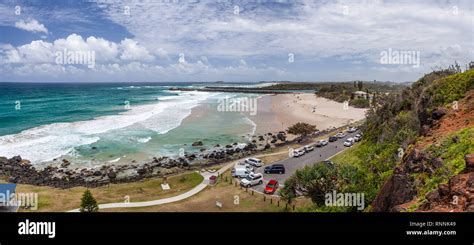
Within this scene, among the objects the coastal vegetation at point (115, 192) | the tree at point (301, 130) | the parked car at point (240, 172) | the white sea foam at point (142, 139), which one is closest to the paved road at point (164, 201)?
the coastal vegetation at point (115, 192)

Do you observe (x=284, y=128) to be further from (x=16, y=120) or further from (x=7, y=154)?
(x=16, y=120)

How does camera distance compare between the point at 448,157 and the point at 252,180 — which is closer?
the point at 448,157

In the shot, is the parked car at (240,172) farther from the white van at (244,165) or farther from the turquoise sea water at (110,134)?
the turquoise sea water at (110,134)

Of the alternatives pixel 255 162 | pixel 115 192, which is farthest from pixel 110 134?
pixel 255 162

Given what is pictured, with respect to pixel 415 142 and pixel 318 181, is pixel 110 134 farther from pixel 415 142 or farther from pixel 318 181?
pixel 415 142
